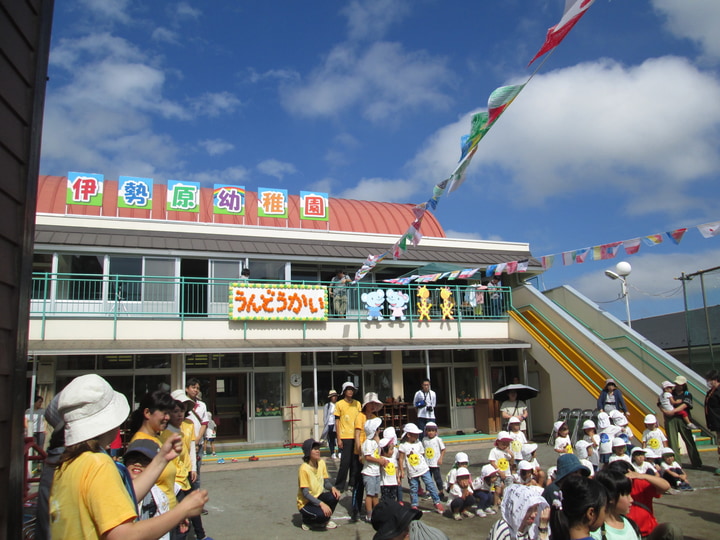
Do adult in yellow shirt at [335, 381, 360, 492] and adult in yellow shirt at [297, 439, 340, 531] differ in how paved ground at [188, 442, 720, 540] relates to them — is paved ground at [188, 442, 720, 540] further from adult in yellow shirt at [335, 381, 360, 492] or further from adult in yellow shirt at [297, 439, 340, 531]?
adult in yellow shirt at [335, 381, 360, 492]

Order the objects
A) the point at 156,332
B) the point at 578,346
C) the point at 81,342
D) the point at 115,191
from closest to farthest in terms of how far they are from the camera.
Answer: the point at 81,342, the point at 156,332, the point at 578,346, the point at 115,191

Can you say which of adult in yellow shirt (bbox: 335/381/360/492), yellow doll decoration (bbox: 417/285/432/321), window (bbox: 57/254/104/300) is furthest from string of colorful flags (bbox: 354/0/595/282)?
window (bbox: 57/254/104/300)

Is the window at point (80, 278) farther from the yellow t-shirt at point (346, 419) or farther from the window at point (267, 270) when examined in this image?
the yellow t-shirt at point (346, 419)

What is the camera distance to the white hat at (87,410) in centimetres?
222

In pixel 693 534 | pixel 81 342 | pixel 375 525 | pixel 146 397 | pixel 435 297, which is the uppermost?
pixel 435 297

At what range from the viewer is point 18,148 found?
8.26 ft

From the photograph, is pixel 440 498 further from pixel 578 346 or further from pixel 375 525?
pixel 578 346

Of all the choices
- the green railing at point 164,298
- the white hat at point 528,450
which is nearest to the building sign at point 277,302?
the green railing at point 164,298

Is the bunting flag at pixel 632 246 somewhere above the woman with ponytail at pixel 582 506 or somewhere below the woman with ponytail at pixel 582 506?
above

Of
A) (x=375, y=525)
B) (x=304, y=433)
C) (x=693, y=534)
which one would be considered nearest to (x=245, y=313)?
(x=304, y=433)

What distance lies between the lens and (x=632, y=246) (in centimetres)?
1169

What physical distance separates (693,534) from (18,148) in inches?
295

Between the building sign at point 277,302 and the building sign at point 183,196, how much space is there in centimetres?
473

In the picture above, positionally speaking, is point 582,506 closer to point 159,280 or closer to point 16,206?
point 16,206
